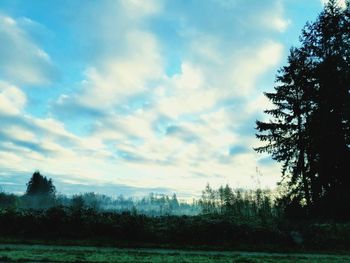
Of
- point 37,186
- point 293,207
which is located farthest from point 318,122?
point 37,186

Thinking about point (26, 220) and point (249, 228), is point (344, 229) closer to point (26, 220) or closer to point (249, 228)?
point (249, 228)

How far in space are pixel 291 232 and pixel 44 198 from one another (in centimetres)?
10130

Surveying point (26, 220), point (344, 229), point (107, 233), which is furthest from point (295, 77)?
point (26, 220)

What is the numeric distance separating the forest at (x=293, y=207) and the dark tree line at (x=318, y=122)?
0.07 metres

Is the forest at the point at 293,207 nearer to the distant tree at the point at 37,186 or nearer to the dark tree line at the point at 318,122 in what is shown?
the dark tree line at the point at 318,122

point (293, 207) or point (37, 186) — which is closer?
point (293, 207)

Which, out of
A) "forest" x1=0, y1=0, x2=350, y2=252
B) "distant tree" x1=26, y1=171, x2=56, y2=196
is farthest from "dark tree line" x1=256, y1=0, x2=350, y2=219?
"distant tree" x1=26, y1=171, x2=56, y2=196

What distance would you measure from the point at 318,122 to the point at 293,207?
734 centimetres

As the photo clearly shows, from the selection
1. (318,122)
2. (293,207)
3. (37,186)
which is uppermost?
(37,186)

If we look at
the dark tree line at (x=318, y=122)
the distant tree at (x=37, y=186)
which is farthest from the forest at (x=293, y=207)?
the distant tree at (x=37, y=186)

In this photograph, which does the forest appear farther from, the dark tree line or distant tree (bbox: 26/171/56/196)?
distant tree (bbox: 26/171/56/196)

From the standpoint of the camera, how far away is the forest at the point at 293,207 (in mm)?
21859

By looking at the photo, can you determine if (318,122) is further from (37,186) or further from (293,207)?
(37,186)

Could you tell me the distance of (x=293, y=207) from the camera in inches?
1270
